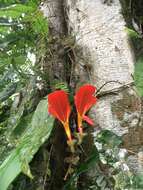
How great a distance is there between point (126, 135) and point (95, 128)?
0.35ft

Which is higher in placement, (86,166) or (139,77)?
(139,77)

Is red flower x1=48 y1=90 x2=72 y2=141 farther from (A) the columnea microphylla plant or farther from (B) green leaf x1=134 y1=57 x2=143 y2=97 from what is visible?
(B) green leaf x1=134 y1=57 x2=143 y2=97

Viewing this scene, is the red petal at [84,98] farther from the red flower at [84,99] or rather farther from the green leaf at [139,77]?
the green leaf at [139,77]

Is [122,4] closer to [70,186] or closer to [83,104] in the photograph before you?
[83,104]

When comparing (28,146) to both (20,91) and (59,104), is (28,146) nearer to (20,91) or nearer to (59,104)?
(59,104)

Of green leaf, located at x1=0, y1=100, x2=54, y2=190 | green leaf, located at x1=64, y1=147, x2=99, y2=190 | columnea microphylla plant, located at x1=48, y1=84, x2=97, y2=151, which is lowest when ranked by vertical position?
green leaf, located at x1=64, y1=147, x2=99, y2=190

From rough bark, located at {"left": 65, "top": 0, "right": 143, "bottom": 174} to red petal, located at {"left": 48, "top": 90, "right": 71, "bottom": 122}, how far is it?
22 cm

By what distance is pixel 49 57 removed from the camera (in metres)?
1.38

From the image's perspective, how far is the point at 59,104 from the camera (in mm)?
942

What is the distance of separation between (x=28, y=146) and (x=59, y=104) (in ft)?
0.41

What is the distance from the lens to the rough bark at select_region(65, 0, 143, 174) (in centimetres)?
113

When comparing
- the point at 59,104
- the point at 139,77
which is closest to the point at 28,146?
the point at 59,104

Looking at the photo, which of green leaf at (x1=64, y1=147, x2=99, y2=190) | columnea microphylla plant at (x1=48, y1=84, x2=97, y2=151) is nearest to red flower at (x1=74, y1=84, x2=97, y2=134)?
columnea microphylla plant at (x1=48, y1=84, x2=97, y2=151)

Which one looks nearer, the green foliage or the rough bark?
the green foliage
